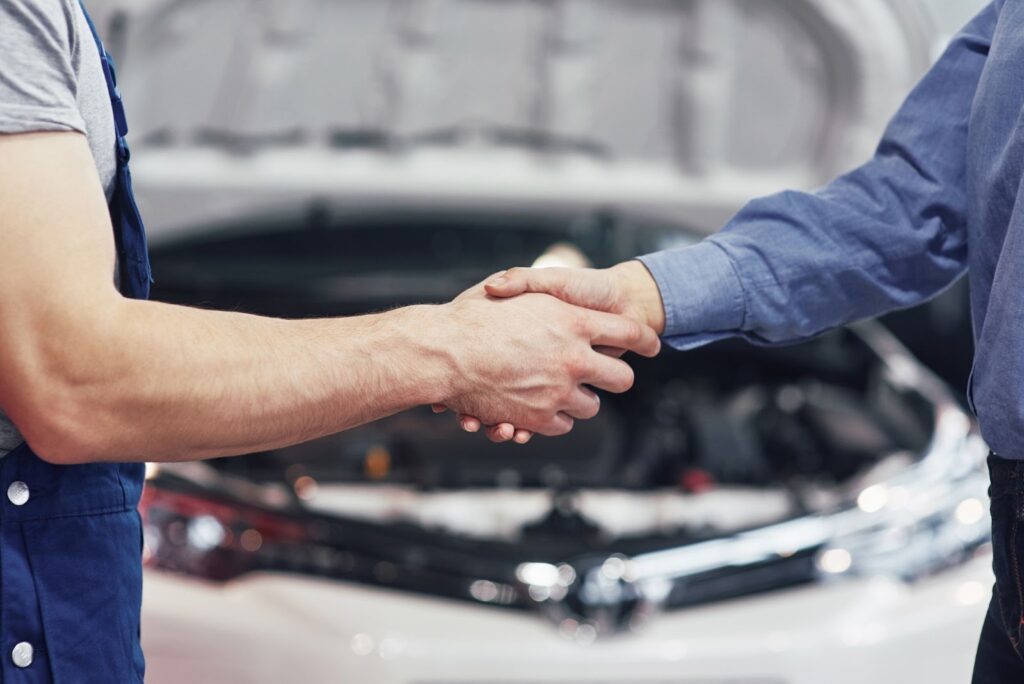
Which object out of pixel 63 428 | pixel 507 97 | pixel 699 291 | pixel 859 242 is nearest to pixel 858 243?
pixel 859 242

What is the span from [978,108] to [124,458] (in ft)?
2.68

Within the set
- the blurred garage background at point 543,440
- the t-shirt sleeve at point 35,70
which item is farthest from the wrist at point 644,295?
the t-shirt sleeve at point 35,70

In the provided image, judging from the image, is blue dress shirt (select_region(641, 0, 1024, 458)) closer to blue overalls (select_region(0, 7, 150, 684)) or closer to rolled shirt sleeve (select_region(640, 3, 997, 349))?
rolled shirt sleeve (select_region(640, 3, 997, 349))

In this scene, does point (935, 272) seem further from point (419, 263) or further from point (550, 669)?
point (419, 263)

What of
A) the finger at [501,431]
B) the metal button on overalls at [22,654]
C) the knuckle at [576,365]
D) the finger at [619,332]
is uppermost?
the finger at [619,332]

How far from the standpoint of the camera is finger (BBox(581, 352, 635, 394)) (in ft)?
4.36

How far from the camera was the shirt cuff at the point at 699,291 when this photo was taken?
1313 millimetres

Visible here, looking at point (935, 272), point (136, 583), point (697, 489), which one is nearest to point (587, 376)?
point (935, 272)

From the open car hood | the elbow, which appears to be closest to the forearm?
the elbow

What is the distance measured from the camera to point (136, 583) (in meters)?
1.08

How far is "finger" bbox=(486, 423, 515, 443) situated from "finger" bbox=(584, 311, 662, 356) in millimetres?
137

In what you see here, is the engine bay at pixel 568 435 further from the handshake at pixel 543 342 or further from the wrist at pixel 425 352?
the wrist at pixel 425 352

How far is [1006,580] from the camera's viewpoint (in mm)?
1018

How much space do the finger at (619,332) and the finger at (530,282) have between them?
0.16 feet
